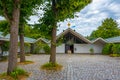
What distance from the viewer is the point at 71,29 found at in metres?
39.0

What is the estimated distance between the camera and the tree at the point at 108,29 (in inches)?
2402

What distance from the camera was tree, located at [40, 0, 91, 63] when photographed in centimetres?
1665

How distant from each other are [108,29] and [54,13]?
50.0 m

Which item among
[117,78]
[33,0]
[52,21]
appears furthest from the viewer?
[52,21]

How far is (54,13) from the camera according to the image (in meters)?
17.2

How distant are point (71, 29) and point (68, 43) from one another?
10.9 feet

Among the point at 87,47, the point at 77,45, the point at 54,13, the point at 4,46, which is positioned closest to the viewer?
the point at 54,13

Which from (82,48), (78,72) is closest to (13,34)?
(78,72)

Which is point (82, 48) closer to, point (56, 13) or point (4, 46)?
point (4, 46)

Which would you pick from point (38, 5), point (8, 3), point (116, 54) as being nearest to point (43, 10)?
point (38, 5)

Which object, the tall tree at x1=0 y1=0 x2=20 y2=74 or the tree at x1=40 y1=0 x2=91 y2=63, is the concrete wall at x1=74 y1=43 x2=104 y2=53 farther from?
the tall tree at x1=0 y1=0 x2=20 y2=74

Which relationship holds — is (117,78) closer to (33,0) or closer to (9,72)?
(9,72)

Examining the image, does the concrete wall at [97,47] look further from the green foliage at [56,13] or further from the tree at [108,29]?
the green foliage at [56,13]

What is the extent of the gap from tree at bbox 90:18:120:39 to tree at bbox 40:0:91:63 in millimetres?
45194
